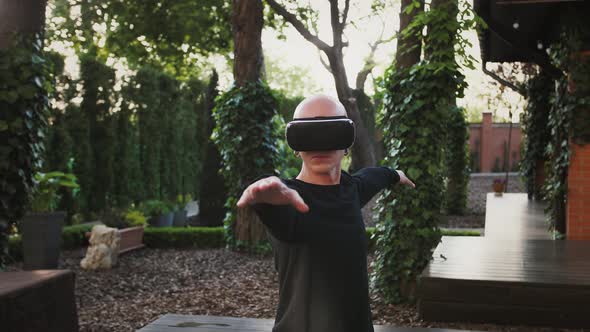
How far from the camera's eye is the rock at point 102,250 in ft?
25.4

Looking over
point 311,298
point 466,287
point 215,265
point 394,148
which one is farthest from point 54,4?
point 311,298

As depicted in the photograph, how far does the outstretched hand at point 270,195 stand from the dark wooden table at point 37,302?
7.51 ft

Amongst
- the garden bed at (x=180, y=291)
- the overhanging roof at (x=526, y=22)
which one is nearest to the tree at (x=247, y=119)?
the garden bed at (x=180, y=291)

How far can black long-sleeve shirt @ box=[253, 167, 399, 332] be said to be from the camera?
1696 mm

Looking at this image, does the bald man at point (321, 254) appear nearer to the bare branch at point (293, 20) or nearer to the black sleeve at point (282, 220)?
the black sleeve at point (282, 220)

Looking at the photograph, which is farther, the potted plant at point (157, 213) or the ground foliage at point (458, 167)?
the ground foliage at point (458, 167)

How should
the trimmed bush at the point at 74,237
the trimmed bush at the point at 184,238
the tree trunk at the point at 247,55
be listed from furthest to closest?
the trimmed bush at the point at 184,238 → the trimmed bush at the point at 74,237 → the tree trunk at the point at 247,55

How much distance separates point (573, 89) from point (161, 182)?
950 centimetres

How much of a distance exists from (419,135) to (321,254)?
3.62 metres

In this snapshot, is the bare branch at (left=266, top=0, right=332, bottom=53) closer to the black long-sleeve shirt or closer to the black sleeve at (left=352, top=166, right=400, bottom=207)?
the black sleeve at (left=352, top=166, right=400, bottom=207)

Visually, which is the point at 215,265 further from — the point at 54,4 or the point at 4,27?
the point at 54,4

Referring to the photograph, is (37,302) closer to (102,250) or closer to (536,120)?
(102,250)

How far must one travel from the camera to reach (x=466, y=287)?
4.54 metres

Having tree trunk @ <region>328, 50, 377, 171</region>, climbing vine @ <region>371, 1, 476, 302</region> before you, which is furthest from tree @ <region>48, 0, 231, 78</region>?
climbing vine @ <region>371, 1, 476, 302</region>
